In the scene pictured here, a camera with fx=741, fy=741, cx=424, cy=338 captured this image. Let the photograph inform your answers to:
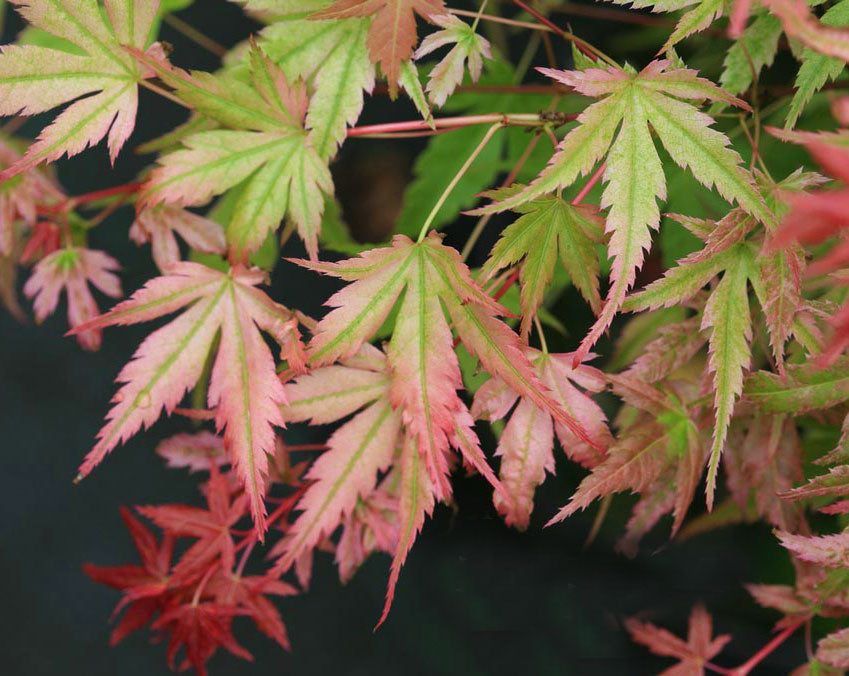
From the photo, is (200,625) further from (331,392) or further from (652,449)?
(652,449)

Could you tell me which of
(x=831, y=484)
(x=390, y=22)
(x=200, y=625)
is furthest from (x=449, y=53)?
(x=200, y=625)

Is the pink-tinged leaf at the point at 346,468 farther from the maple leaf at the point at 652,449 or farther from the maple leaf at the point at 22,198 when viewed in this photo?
the maple leaf at the point at 22,198

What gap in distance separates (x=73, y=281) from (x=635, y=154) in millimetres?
531

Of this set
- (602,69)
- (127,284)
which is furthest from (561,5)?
(127,284)

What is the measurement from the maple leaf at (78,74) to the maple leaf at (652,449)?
432 mm

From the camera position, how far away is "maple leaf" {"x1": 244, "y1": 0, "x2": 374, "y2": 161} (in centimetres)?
56

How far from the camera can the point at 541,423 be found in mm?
561

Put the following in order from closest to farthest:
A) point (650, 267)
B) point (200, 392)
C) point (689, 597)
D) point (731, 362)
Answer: point (731, 362), point (200, 392), point (650, 267), point (689, 597)

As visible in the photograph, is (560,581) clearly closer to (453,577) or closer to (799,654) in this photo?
(453,577)

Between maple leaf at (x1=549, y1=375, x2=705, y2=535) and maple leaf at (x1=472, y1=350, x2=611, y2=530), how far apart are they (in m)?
0.02

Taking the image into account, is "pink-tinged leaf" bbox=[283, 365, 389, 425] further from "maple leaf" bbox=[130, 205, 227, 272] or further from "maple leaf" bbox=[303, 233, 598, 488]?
"maple leaf" bbox=[130, 205, 227, 272]

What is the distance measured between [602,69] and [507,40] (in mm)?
647

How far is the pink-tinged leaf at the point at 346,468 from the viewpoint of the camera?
1.83 feet

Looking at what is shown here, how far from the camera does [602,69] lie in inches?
19.6
